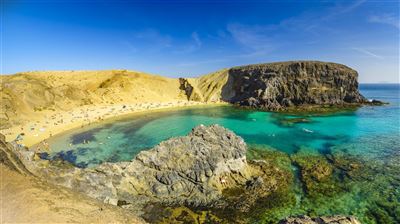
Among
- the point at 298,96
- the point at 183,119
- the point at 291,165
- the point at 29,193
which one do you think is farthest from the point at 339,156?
the point at 298,96

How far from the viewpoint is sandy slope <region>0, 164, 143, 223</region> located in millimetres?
10281

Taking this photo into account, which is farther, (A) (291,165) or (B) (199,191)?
(A) (291,165)

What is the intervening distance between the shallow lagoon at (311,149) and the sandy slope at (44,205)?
9.36 meters

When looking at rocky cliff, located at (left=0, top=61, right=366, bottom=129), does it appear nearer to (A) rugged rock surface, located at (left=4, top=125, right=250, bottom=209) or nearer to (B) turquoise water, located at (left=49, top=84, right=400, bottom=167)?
(B) turquoise water, located at (left=49, top=84, right=400, bottom=167)

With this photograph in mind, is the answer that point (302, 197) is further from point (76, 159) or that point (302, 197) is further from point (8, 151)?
point (76, 159)

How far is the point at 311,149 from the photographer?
30672mm

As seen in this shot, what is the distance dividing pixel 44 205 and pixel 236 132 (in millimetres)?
31994

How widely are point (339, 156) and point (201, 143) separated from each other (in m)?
17.0

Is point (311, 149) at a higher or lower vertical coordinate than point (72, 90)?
lower

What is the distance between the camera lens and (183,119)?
176 ft

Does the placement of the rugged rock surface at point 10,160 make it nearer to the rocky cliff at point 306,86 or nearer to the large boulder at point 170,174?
the large boulder at point 170,174

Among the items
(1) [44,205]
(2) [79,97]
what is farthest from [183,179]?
(2) [79,97]

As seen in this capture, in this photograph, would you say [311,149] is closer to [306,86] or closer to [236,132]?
[236,132]

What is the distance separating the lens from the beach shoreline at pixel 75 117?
3841cm
